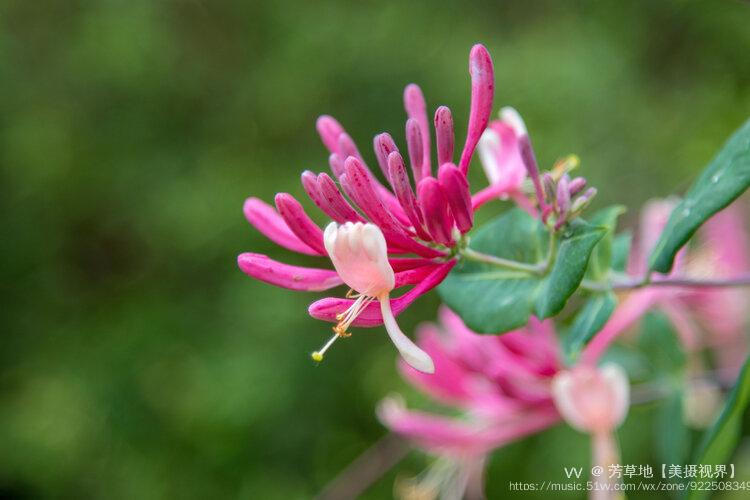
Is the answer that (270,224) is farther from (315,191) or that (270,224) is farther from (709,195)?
(709,195)

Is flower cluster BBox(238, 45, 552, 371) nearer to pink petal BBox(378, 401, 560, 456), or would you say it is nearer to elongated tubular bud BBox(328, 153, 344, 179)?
elongated tubular bud BBox(328, 153, 344, 179)

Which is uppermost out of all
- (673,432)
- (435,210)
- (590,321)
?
(435,210)

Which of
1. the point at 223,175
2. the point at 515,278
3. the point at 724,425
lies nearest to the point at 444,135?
the point at 515,278

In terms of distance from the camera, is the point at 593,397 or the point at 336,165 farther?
the point at 593,397

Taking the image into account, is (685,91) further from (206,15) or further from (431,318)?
(206,15)

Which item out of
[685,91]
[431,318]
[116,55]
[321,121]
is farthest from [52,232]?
[321,121]

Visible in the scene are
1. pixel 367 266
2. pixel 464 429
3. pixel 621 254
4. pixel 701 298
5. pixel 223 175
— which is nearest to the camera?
pixel 367 266

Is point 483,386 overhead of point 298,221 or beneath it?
beneath
